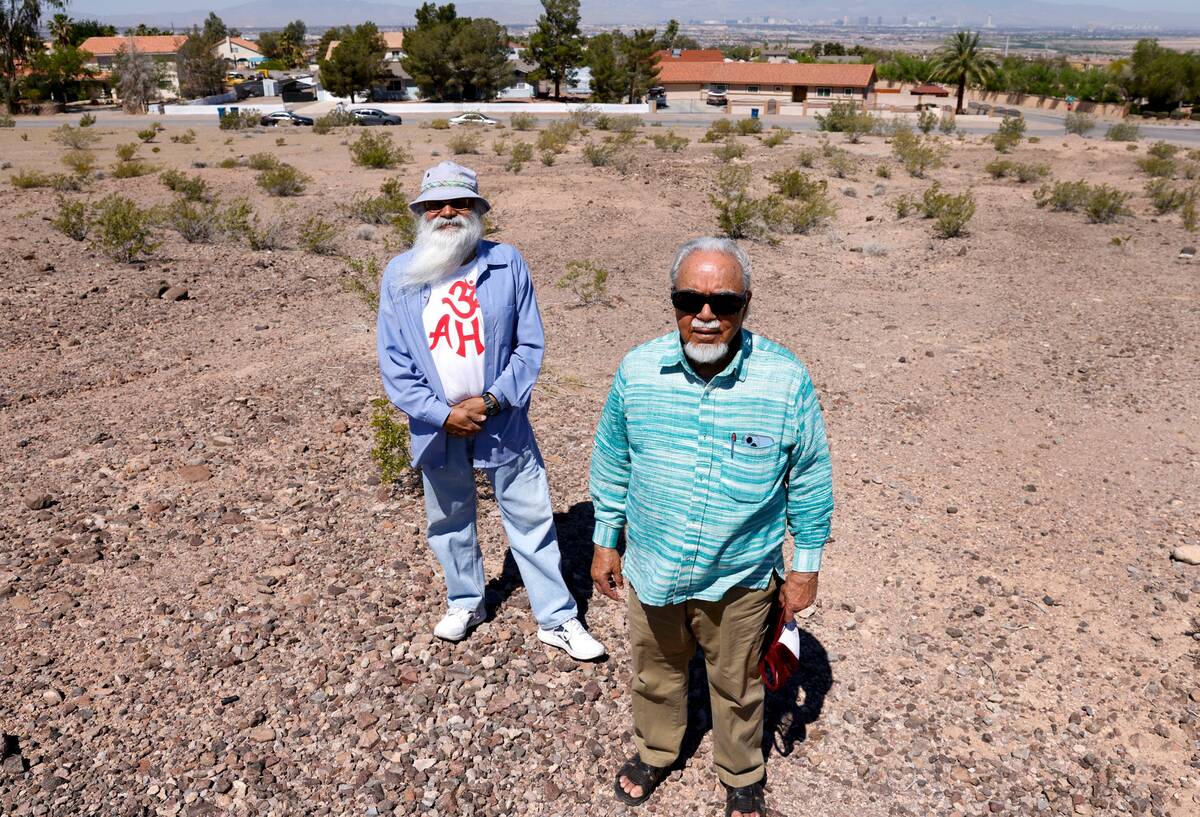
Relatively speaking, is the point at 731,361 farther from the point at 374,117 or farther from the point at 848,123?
the point at 374,117

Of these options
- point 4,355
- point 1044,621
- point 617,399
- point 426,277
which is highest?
point 426,277

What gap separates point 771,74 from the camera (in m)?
61.1

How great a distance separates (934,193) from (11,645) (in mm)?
12613

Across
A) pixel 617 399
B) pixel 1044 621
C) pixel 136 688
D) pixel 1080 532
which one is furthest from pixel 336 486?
pixel 1080 532

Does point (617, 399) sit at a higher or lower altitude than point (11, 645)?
higher

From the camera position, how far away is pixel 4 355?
6629 millimetres

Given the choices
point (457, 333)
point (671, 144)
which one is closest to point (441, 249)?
point (457, 333)

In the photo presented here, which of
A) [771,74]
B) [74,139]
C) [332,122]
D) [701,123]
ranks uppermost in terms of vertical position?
[771,74]

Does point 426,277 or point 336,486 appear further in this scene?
point 336,486

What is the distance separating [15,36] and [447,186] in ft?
186

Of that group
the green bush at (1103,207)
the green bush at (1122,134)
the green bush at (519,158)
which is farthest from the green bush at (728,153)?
the green bush at (1122,134)

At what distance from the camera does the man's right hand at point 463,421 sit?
292 cm

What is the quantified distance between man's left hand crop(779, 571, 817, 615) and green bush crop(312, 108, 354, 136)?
105 feet

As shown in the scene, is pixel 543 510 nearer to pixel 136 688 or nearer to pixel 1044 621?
pixel 136 688
